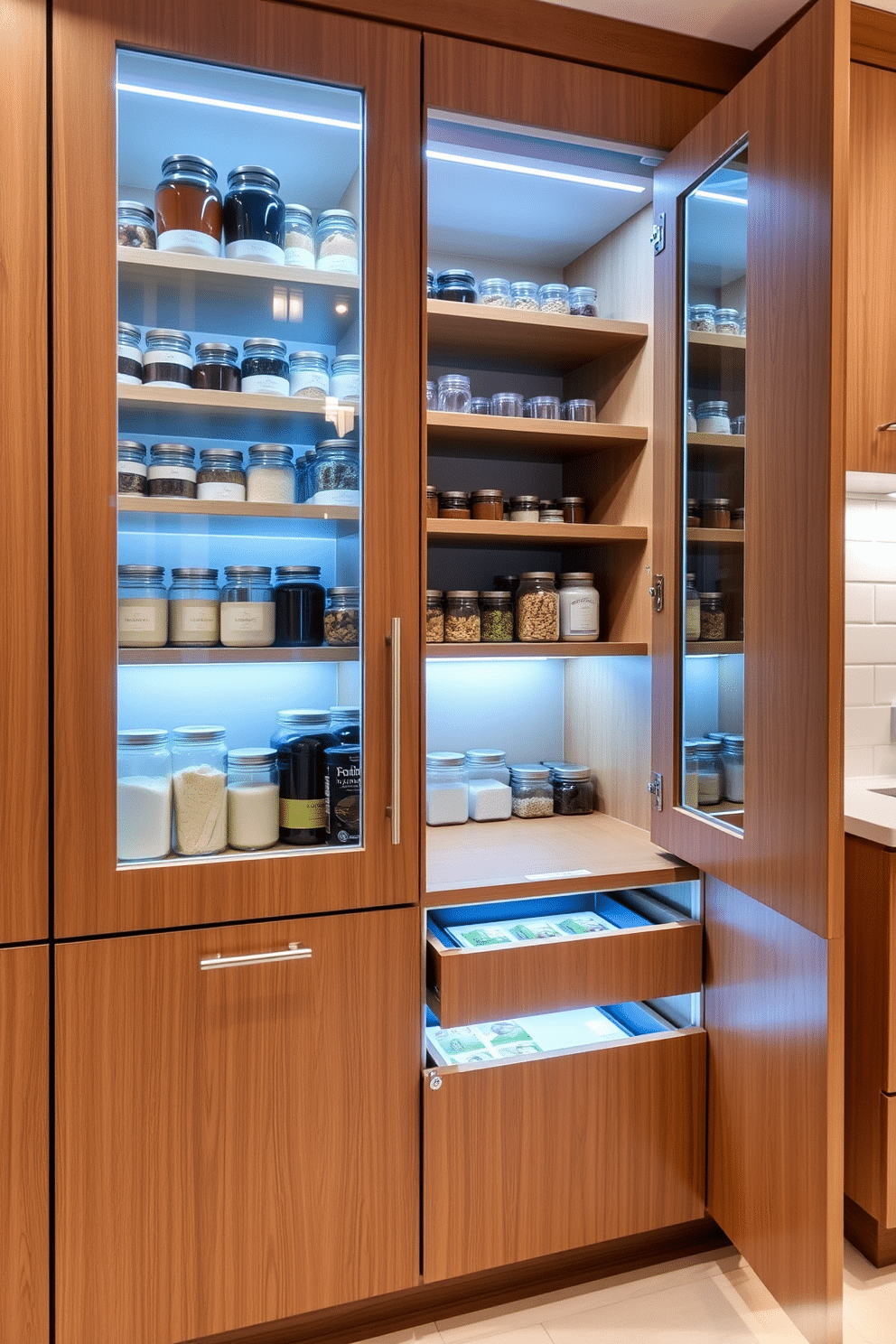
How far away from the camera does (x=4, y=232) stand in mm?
1261

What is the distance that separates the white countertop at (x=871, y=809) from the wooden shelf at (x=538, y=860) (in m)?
0.37

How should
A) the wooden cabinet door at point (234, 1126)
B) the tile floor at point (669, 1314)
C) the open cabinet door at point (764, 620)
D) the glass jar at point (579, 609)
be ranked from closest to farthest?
the open cabinet door at point (764, 620) < the wooden cabinet door at point (234, 1126) < the tile floor at point (669, 1314) < the glass jar at point (579, 609)

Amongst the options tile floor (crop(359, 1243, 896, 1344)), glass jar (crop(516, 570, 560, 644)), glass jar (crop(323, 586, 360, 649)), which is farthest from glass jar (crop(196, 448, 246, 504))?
tile floor (crop(359, 1243, 896, 1344))

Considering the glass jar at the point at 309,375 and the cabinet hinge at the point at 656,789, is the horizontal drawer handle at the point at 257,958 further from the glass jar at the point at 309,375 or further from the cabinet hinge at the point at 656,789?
the glass jar at the point at 309,375

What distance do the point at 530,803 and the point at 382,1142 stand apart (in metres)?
0.84

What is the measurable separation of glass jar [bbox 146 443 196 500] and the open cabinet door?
898 mm

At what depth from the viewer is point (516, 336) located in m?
1.89

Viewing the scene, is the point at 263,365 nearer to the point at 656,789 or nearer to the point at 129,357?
the point at 129,357

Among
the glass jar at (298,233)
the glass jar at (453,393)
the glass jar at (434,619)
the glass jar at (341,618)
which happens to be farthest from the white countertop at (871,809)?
the glass jar at (298,233)

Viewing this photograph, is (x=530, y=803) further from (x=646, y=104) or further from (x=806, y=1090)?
(x=646, y=104)

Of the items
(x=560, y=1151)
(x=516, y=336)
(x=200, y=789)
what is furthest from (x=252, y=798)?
(x=516, y=336)

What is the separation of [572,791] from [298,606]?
928 mm

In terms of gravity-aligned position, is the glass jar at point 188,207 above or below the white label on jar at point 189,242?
above

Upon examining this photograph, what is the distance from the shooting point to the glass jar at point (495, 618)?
1.92m
